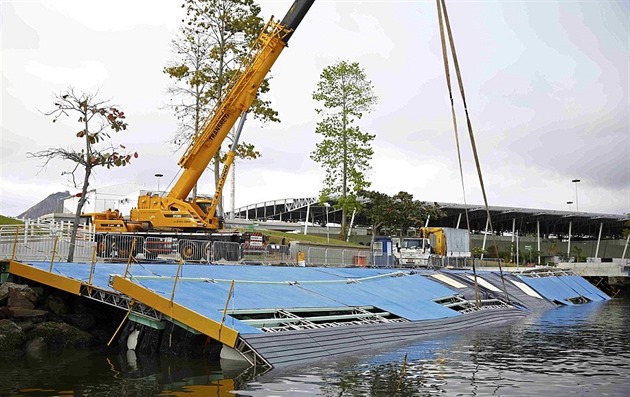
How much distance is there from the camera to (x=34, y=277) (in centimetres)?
2311

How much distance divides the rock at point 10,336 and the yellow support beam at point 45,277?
1884 millimetres

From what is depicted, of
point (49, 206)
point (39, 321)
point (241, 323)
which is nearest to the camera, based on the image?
point (241, 323)

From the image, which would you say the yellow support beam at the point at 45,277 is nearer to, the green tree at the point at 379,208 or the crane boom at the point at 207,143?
the crane boom at the point at 207,143

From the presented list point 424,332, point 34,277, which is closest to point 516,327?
point 424,332

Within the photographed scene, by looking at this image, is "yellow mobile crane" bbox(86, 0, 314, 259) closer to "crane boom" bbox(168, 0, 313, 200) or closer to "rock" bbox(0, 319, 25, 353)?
"crane boom" bbox(168, 0, 313, 200)

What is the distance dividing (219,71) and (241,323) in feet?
124

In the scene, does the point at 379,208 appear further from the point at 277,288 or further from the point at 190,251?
the point at 277,288

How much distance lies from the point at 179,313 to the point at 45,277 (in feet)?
22.1

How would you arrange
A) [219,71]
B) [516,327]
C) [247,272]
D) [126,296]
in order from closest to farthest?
[126,296] → [247,272] → [516,327] → [219,71]

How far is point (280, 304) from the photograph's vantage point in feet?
75.7

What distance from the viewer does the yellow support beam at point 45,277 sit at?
21.9 meters

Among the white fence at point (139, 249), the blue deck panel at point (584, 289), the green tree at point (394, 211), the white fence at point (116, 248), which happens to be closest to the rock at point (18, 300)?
the white fence at point (139, 249)

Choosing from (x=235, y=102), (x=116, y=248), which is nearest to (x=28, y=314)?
(x=116, y=248)

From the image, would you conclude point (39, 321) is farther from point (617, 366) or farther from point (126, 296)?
point (617, 366)
